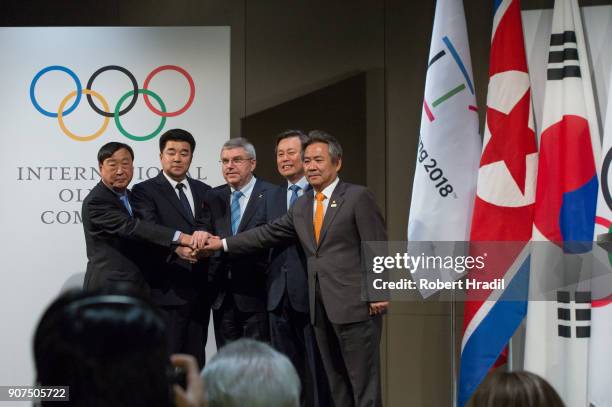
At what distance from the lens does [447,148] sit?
15.9 ft

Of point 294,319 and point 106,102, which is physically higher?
point 106,102

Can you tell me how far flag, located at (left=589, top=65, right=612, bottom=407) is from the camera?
4.24 metres

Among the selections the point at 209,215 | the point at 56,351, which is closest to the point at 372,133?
the point at 209,215

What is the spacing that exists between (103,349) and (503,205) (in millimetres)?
3920

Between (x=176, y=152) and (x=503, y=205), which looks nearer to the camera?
(x=503, y=205)

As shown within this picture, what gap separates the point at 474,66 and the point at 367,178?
1.10m

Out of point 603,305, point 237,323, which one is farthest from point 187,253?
point 603,305

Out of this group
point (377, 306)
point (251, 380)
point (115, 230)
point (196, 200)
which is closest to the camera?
point (251, 380)

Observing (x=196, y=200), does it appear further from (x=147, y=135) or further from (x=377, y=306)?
(x=377, y=306)

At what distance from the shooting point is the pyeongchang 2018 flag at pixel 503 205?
4.61m

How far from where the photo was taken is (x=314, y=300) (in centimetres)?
452

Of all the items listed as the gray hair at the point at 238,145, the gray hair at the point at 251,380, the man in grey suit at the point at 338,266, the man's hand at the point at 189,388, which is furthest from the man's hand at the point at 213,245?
the man's hand at the point at 189,388

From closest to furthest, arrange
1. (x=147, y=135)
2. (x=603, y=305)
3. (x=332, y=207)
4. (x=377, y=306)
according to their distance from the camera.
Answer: (x=603, y=305) → (x=377, y=306) → (x=332, y=207) → (x=147, y=135)

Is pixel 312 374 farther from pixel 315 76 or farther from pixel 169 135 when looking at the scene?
pixel 315 76
